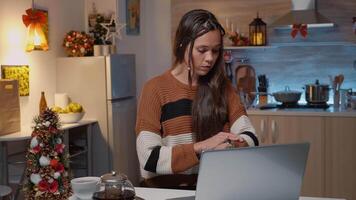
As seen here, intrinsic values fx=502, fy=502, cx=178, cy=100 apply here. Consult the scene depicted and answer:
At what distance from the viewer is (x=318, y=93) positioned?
14.8 feet

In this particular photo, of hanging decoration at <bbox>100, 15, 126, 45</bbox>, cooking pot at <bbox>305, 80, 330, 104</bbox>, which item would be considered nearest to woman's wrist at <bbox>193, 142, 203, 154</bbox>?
cooking pot at <bbox>305, 80, 330, 104</bbox>

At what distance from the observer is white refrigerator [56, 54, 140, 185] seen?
4.49 metres

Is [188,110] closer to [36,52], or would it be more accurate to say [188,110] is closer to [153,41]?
[36,52]

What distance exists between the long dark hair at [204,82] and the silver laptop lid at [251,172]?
469mm

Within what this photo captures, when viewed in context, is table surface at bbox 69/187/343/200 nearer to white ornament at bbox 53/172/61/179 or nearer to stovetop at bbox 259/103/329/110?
white ornament at bbox 53/172/61/179

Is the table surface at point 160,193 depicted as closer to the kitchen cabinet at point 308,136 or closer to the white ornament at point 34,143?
the white ornament at point 34,143

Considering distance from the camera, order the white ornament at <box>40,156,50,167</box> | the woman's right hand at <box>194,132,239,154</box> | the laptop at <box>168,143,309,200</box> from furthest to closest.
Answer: the woman's right hand at <box>194,132,239,154</box>
the white ornament at <box>40,156,50,167</box>
the laptop at <box>168,143,309,200</box>

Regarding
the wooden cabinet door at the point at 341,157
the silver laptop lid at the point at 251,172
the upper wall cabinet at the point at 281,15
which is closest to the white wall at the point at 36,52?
the upper wall cabinet at the point at 281,15

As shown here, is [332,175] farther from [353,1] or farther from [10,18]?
[10,18]

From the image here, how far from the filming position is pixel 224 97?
72.9 inches

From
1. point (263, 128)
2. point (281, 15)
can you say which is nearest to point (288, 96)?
point (263, 128)

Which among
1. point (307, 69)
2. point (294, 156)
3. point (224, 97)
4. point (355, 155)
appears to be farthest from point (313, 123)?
point (294, 156)

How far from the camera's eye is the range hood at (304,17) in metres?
4.44

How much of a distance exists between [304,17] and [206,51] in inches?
120
